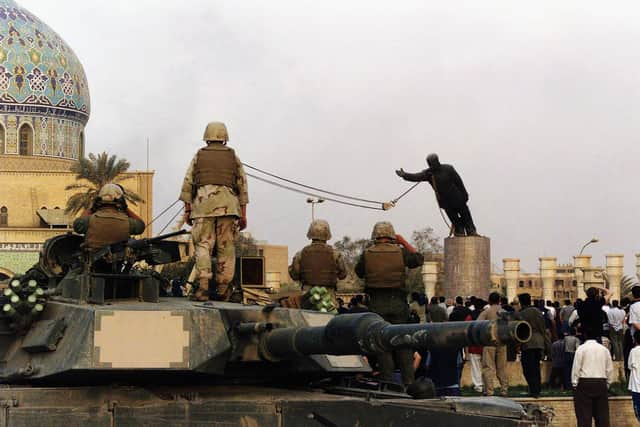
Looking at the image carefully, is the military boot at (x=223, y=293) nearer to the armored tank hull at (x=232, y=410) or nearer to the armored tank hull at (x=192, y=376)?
the armored tank hull at (x=192, y=376)

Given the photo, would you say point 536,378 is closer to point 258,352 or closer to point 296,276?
point 296,276

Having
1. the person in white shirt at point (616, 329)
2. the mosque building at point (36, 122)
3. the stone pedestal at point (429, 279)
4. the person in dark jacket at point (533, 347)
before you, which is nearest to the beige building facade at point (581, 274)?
the stone pedestal at point (429, 279)

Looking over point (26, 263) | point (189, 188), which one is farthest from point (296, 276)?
point (26, 263)

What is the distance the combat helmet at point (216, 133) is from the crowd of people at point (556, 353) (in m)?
3.16

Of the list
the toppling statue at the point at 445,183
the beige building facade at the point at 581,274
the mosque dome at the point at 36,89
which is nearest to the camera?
the toppling statue at the point at 445,183

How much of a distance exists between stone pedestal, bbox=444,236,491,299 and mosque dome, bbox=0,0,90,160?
56.4 meters

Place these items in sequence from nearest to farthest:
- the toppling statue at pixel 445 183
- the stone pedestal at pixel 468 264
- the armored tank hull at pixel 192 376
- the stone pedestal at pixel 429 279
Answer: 1. the armored tank hull at pixel 192 376
2. the toppling statue at pixel 445 183
3. the stone pedestal at pixel 468 264
4. the stone pedestal at pixel 429 279

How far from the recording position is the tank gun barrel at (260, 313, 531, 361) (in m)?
8.61

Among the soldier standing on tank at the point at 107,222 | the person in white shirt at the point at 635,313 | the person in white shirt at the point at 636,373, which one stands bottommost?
the person in white shirt at the point at 636,373

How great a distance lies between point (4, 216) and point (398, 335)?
247 ft

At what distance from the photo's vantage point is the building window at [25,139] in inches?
3233

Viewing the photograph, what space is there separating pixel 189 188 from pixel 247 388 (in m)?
2.65

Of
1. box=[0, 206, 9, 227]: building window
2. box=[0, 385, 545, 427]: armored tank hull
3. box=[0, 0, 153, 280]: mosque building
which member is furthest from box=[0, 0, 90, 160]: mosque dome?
box=[0, 385, 545, 427]: armored tank hull

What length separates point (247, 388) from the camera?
1096 cm
